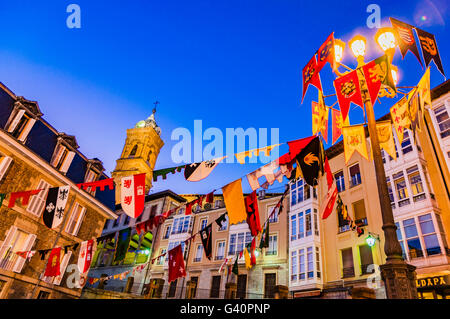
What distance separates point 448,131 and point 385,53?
40.3ft

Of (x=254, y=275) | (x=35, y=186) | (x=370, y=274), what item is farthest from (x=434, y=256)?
(x=35, y=186)

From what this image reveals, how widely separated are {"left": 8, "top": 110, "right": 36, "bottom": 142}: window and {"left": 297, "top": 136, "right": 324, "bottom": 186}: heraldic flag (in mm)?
16557

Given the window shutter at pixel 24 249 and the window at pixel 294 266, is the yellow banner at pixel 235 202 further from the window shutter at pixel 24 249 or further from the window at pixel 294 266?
the window at pixel 294 266

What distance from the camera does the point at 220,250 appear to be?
29.2 m

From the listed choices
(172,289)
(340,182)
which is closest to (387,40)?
(340,182)

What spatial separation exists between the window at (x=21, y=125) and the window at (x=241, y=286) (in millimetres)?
20539

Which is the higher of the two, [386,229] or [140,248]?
[140,248]

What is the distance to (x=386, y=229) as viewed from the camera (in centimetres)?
555

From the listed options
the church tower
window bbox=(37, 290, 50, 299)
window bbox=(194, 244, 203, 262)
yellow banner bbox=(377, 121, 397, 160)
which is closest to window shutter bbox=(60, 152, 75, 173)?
window bbox=(37, 290, 50, 299)

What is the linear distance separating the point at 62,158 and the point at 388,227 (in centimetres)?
2023

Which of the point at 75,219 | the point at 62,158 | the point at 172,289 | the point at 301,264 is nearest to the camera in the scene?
the point at 62,158

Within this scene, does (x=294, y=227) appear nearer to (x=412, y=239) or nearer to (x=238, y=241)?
(x=238, y=241)
